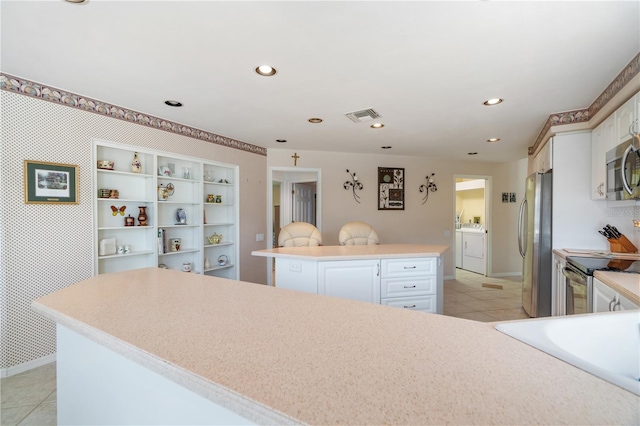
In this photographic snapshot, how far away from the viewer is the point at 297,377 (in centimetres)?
65

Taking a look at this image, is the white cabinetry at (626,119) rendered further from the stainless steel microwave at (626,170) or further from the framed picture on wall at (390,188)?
the framed picture on wall at (390,188)

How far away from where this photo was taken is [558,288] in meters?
2.96

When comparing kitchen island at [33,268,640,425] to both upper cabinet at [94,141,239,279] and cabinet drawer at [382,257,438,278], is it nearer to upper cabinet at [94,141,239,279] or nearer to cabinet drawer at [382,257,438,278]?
cabinet drawer at [382,257,438,278]

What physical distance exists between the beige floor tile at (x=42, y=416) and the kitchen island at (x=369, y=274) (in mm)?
1772

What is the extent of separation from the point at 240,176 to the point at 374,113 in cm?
231

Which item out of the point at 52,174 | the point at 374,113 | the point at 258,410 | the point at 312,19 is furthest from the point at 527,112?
the point at 52,174

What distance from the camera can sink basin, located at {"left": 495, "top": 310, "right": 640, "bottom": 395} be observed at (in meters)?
0.85

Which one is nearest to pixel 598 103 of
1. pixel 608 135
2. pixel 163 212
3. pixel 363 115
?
pixel 608 135

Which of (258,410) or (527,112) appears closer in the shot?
(258,410)

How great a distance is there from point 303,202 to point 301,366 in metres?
5.83

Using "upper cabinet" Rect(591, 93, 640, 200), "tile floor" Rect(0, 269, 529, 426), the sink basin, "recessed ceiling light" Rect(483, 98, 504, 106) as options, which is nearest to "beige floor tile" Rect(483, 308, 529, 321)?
"tile floor" Rect(0, 269, 529, 426)

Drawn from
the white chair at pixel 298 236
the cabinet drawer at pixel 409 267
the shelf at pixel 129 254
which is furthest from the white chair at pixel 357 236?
the shelf at pixel 129 254

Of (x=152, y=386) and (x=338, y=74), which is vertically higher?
(x=338, y=74)

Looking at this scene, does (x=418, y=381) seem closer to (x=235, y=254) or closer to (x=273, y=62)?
(x=273, y=62)
